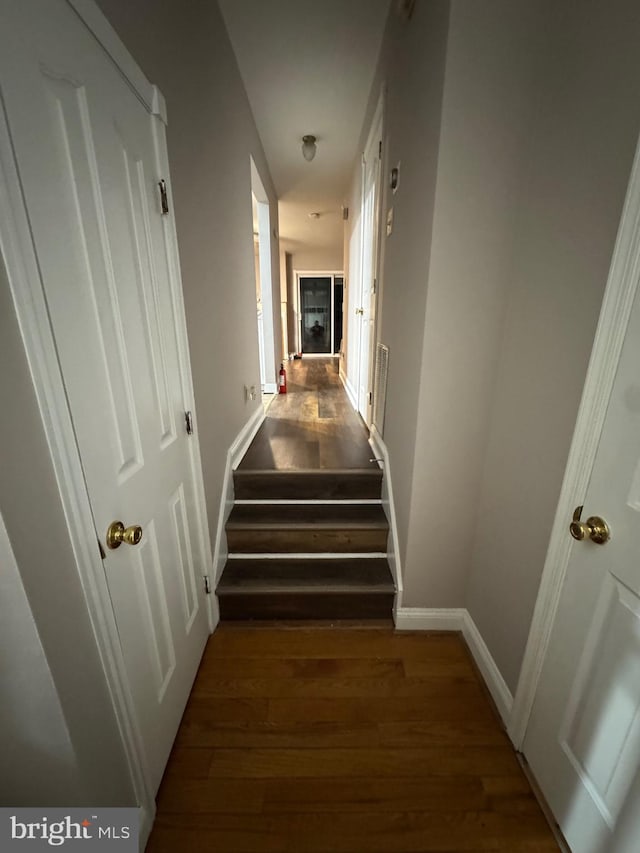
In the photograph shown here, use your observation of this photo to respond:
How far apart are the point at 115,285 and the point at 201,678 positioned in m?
1.55

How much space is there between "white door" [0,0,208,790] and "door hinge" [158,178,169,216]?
→ 0.02 metres

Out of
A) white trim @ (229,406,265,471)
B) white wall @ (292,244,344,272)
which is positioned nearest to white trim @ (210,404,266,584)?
white trim @ (229,406,265,471)

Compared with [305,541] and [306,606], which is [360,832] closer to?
[306,606]

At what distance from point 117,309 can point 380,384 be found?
158cm

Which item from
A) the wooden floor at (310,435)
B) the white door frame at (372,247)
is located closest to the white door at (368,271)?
the white door frame at (372,247)

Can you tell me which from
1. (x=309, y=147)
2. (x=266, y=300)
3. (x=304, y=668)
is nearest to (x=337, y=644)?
(x=304, y=668)

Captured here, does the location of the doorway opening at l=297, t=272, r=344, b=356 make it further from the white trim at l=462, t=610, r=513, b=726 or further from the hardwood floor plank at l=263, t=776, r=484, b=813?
the hardwood floor plank at l=263, t=776, r=484, b=813

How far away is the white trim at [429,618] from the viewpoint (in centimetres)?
163

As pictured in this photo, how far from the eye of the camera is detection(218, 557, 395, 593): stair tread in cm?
168

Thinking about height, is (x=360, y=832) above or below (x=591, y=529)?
below

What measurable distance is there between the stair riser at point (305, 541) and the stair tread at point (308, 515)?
47 mm

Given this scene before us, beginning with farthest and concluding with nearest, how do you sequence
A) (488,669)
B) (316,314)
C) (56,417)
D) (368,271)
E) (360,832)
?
(316,314)
(368,271)
(488,669)
(360,832)
(56,417)

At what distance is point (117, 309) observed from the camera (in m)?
0.86

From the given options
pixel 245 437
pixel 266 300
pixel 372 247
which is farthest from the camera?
pixel 266 300
